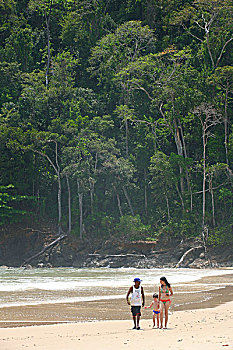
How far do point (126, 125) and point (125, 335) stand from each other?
94.0 ft

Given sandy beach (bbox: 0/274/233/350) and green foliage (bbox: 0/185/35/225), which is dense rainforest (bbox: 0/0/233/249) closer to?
green foliage (bbox: 0/185/35/225)

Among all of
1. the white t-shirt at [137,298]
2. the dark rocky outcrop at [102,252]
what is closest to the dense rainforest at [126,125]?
the dark rocky outcrop at [102,252]

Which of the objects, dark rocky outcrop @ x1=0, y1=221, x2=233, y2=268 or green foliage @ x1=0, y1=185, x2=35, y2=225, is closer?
dark rocky outcrop @ x1=0, y1=221, x2=233, y2=268

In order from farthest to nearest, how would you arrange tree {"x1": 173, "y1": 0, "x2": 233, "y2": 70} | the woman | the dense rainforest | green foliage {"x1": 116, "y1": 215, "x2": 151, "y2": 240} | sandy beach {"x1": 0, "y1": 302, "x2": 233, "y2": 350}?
tree {"x1": 173, "y1": 0, "x2": 233, "y2": 70}
green foliage {"x1": 116, "y1": 215, "x2": 151, "y2": 240}
the dense rainforest
the woman
sandy beach {"x1": 0, "y1": 302, "x2": 233, "y2": 350}

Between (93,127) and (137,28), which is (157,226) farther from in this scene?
(137,28)

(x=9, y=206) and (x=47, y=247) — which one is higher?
(x=9, y=206)

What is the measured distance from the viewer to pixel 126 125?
37281 mm

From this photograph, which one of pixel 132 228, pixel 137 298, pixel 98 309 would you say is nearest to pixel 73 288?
pixel 98 309

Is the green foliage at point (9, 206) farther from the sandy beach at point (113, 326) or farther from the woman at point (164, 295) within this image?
the woman at point (164, 295)

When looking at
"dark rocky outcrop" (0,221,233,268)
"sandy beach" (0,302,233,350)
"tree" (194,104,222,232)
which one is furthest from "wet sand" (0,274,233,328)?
"tree" (194,104,222,232)

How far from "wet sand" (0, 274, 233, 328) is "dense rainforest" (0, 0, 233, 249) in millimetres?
14446

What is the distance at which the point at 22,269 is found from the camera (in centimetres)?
3166

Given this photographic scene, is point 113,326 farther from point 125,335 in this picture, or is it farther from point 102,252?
point 102,252

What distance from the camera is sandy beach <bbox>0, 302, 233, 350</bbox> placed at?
8.20 meters
